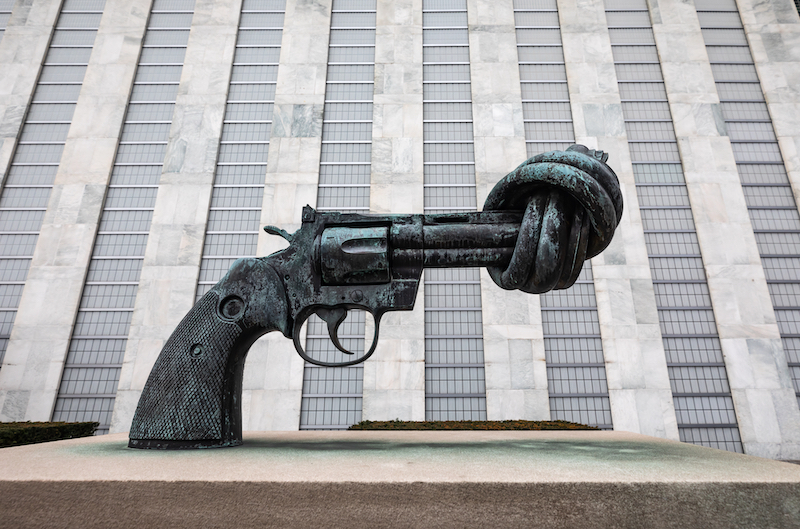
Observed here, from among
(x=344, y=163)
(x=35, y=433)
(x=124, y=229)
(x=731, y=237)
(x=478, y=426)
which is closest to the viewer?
(x=35, y=433)

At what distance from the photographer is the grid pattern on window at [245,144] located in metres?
14.7

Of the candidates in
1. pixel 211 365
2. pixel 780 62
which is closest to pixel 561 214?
pixel 211 365

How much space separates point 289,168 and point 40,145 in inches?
351

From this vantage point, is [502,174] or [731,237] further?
[502,174]

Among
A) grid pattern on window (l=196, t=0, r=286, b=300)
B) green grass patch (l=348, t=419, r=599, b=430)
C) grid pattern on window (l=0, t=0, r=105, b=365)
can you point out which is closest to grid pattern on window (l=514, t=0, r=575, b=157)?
green grass patch (l=348, t=419, r=599, b=430)

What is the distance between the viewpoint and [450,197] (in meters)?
15.1

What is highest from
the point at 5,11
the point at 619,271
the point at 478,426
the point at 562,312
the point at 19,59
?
the point at 5,11

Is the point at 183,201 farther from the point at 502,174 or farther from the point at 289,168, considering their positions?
the point at 502,174

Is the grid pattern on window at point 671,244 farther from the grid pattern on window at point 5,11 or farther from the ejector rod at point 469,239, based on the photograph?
the grid pattern on window at point 5,11

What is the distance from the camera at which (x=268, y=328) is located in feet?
11.5

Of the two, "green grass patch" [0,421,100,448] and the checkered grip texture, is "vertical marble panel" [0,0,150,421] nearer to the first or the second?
"green grass patch" [0,421,100,448]

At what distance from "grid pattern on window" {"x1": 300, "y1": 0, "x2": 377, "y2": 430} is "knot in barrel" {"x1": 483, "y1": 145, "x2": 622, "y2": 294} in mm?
9807

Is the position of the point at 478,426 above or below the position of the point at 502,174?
below

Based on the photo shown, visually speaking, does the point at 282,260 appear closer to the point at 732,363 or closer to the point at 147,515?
the point at 147,515
